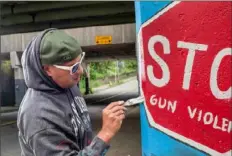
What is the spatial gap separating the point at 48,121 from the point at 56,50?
0.34 metres

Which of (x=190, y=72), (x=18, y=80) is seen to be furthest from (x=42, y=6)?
(x=190, y=72)

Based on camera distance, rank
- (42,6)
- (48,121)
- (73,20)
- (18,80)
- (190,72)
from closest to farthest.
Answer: (190,72) < (48,121) < (42,6) < (73,20) < (18,80)

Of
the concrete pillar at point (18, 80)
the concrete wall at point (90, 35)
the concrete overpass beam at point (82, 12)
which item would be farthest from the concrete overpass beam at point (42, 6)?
the concrete pillar at point (18, 80)

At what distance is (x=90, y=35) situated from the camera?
13.4m

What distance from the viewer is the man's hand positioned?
1844 millimetres

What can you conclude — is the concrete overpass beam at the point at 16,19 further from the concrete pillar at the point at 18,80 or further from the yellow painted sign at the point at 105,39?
the yellow painted sign at the point at 105,39

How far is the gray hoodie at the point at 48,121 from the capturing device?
180 cm

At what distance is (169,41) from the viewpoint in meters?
1.71

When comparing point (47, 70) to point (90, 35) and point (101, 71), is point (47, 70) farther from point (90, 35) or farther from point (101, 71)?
point (101, 71)

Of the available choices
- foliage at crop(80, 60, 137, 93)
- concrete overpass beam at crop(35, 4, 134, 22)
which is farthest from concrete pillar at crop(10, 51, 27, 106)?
foliage at crop(80, 60, 137, 93)

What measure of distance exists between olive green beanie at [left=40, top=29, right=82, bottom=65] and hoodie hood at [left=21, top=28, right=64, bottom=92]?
3cm

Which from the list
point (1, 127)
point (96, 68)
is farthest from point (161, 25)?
point (96, 68)

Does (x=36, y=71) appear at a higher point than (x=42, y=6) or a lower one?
lower

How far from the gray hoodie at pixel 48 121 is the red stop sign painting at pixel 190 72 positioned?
14.0 inches
